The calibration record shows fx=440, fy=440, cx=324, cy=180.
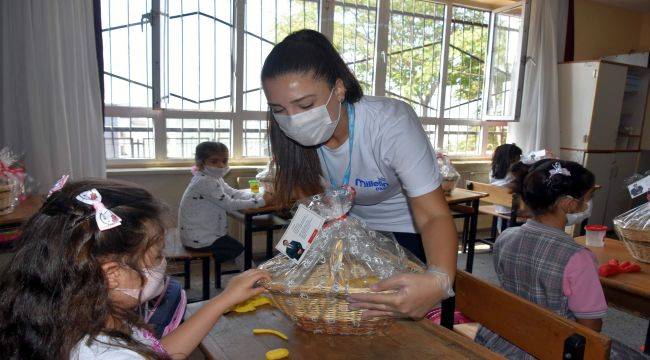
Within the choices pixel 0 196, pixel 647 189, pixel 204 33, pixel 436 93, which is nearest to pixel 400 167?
pixel 647 189

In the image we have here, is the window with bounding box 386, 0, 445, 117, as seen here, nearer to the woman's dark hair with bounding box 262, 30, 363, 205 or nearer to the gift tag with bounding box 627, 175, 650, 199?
the gift tag with bounding box 627, 175, 650, 199

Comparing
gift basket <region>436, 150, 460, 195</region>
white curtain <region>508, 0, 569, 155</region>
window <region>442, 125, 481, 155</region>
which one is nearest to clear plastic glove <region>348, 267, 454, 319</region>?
gift basket <region>436, 150, 460, 195</region>

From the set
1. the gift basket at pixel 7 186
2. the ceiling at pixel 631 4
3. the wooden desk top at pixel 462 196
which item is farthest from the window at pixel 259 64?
the ceiling at pixel 631 4

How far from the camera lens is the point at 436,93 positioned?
15.6ft

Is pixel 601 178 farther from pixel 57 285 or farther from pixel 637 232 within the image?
pixel 57 285

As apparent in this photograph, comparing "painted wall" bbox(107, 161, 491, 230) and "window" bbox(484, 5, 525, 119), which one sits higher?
"window" bbox(484, 5, 525, 119)

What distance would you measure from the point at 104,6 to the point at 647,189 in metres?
3.44

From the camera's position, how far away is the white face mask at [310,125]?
48.2 inches

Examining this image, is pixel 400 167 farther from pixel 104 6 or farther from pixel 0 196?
pixel 104 6

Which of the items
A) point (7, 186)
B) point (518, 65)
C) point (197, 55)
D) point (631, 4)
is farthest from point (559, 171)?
point (631, 4)

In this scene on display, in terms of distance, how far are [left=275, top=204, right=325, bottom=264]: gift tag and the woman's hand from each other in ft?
0.57

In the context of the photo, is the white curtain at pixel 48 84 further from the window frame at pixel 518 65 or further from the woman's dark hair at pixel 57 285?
the window frame at pixel 518 65

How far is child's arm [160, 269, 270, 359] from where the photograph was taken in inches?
37.4

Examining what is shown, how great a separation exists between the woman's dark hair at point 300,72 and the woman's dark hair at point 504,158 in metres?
2.82
